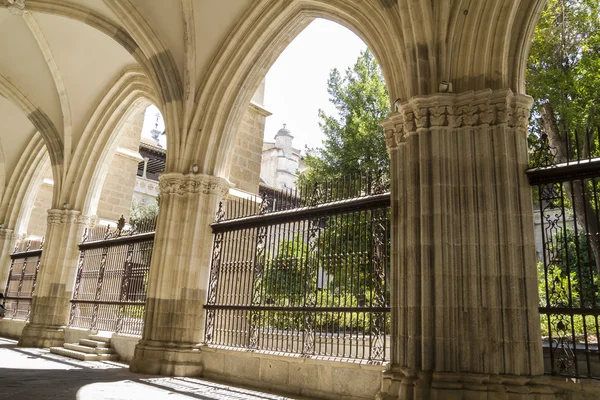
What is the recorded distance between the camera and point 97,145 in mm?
11805

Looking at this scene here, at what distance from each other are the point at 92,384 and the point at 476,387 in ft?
14.5

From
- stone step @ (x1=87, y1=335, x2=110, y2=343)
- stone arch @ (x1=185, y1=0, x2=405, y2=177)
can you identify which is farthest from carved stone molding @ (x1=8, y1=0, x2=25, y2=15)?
stone step @ (x1=87, y1=335, x2=110, y2=343)


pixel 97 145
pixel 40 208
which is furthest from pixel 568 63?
pixel 40 208

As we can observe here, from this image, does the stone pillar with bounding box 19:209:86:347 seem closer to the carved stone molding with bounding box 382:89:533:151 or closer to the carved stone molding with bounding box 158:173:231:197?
the carved stone molding with bounding box 158:173:231:197

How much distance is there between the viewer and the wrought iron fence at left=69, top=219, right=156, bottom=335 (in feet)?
31.9

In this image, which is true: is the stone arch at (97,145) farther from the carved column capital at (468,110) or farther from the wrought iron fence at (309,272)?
the carved column capital at (468,110)

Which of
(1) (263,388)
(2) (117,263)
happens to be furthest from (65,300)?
(1) (263,388)

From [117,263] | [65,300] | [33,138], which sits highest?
[33,138]

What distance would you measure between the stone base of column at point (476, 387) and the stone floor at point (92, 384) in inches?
80.8

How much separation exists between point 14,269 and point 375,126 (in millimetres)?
12470

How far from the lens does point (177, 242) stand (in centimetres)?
818

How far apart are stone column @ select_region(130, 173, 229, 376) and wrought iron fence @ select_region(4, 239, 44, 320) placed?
22.6 feet

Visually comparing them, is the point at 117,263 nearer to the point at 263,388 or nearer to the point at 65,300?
the point at 65,300

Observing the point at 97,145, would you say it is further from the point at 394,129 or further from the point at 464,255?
the point at 464,255
